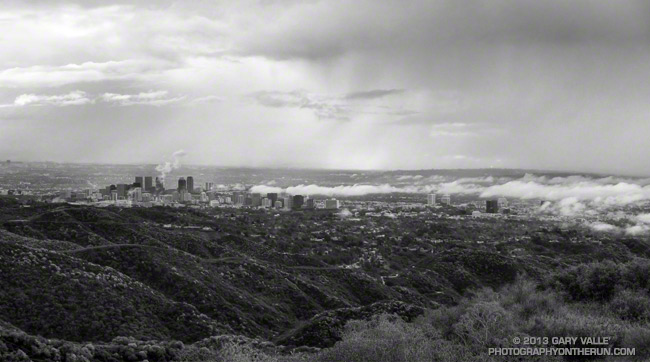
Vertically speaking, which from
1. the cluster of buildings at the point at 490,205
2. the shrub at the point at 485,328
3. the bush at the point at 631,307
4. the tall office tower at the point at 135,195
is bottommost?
the cluster of buildings at the point at 490,205

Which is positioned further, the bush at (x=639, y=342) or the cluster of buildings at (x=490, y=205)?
the cluster of buildings at (x=490, y=205)

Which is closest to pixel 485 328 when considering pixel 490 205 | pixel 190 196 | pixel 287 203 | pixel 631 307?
pixel 631 307

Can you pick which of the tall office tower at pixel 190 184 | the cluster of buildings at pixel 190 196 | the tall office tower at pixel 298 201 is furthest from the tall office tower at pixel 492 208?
the tall office tower at pixel 190 184

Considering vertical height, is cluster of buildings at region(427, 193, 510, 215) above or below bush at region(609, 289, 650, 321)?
below

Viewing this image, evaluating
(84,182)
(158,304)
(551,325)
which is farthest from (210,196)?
(551,325)

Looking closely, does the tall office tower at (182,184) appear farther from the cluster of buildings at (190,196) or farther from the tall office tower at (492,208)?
the tall office tower at (492,208)

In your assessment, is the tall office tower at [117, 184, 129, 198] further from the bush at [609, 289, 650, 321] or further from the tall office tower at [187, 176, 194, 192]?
the bush at [609, 289, 650, 321]

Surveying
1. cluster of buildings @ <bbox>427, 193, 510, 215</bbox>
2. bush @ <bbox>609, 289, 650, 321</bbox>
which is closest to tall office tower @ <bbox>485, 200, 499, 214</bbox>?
cluster of buildings @ <bbox>427, 193, 510, 215</bbox>
